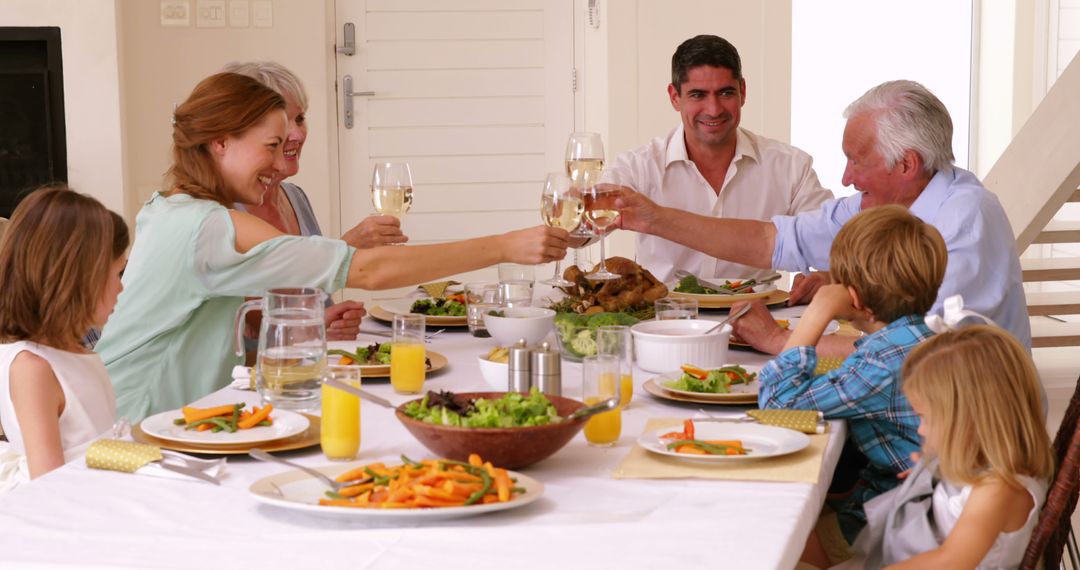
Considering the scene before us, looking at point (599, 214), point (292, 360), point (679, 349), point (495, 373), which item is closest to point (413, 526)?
point (292, 360)

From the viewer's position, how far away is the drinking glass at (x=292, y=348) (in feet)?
6.13

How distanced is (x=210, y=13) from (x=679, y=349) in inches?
172

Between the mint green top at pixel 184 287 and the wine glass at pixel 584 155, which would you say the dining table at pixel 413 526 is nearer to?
the mint green top at pixel 184 287

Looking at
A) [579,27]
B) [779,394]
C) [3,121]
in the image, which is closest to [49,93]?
[3,121]

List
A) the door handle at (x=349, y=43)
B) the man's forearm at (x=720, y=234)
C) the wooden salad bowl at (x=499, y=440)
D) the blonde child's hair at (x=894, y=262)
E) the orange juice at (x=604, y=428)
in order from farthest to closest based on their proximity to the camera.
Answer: the door handle at (x=349, y=43)
the man's forearm at (x=720, y=234)
the blonde child's hair at (x=894, y=262)
the orange juice at (x=604, y=428)
the wooden salad bowl at (x=499, y=440)

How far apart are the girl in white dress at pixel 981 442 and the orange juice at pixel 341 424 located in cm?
78

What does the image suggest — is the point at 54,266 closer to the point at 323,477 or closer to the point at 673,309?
the point at 323,477

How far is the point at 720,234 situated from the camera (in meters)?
3.23

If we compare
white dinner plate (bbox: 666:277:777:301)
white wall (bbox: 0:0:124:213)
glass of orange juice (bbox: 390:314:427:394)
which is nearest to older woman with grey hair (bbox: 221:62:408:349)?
white dinner plate (bbox: 666:277:777:301)

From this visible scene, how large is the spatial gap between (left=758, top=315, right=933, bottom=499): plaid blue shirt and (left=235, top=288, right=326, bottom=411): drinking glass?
0.72m

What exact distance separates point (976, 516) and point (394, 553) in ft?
2.79

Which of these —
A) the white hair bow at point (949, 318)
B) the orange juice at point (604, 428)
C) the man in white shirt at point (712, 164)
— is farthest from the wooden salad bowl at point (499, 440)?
the man in white shirt at point (712, 164)

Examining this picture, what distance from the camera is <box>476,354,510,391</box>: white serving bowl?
2.07m

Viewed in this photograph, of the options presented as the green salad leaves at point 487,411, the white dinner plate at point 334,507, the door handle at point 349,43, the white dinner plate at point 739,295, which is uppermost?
the door handle at point 349,43
